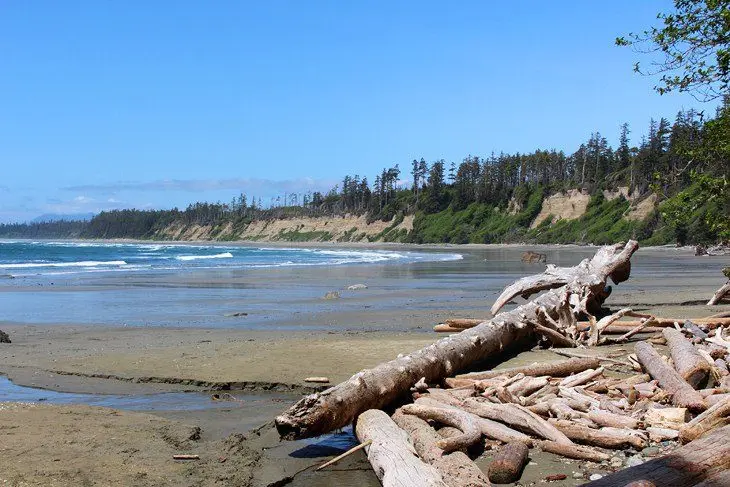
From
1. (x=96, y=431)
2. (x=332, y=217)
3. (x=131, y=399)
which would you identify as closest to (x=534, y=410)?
(x=96, y=431)

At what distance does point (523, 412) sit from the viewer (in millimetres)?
6855

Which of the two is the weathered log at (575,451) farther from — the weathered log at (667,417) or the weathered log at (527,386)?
the weathered log at (527,386)

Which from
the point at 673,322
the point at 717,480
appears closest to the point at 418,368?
the point at 717,480

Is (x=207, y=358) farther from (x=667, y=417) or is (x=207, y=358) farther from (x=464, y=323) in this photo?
(x=667, y=417)

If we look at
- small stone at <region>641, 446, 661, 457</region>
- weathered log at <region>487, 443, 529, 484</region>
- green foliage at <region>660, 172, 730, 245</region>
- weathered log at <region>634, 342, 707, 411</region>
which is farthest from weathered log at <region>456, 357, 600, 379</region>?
green foliage at <region>660, 172, 730, 245</region>

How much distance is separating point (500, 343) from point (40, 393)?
6.67m

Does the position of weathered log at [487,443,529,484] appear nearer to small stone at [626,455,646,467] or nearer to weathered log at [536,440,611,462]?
weathered log at [536,440,611,462]

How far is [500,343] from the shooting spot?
10.7 m

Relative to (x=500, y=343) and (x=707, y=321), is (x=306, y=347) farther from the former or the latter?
(x=707, y=321)

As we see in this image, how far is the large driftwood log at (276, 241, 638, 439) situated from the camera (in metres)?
6.58

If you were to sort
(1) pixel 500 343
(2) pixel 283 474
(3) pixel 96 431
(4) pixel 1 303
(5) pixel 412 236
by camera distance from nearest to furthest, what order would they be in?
(2) pixel 283 474 → (3) pixel 96 431 → (1) pixel 500 343 → (4) pixel 1 303 → (5) pixel 412 236

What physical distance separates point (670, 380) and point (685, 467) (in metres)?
3.02

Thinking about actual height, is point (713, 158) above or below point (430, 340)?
above

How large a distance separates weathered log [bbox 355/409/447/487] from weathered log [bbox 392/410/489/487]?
0.32ft
